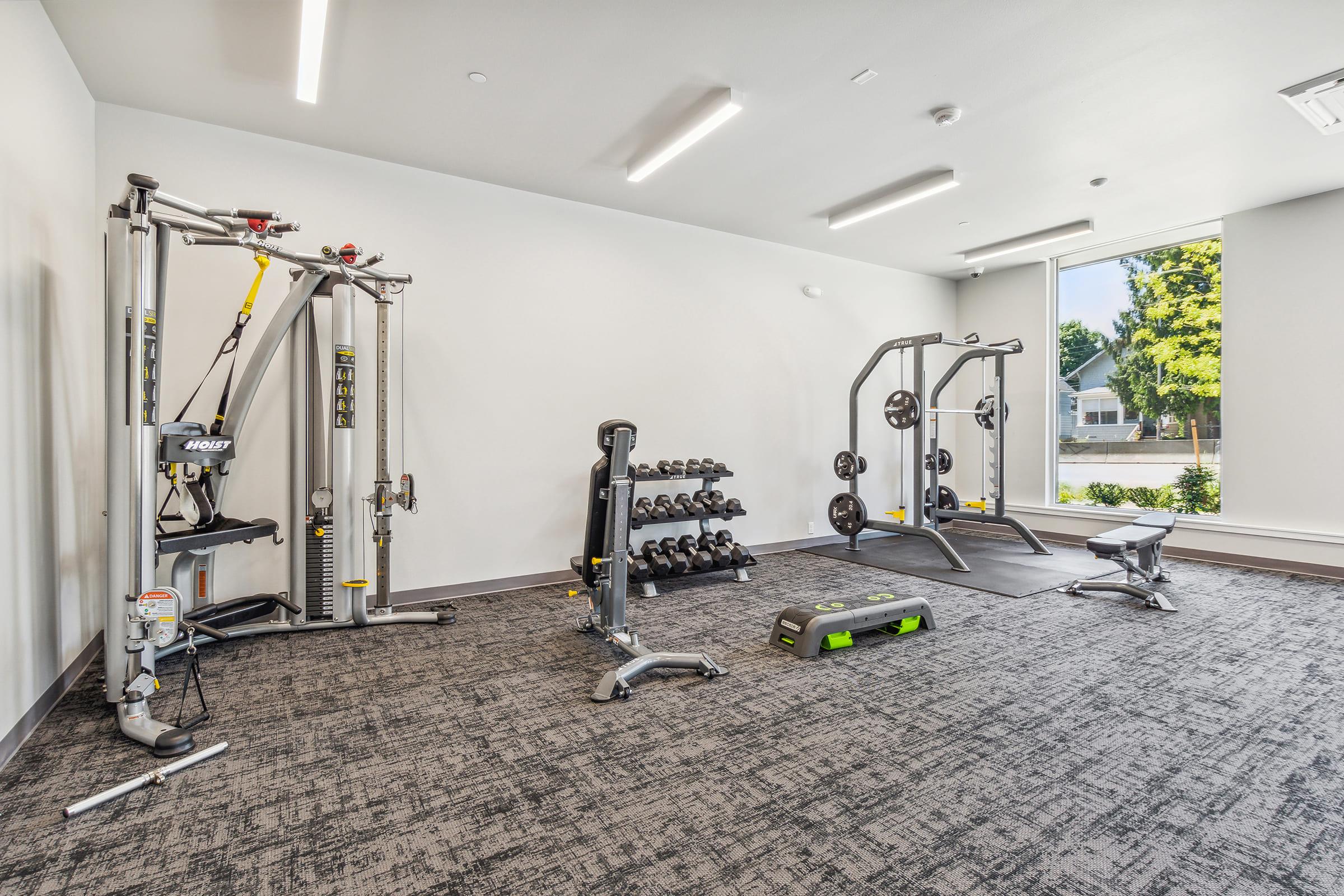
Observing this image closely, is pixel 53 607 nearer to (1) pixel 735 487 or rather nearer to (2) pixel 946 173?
(1) pixel 735 487

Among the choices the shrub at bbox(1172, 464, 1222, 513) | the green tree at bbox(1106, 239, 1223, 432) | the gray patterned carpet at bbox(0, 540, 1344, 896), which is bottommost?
the gray patterned carpet at bbox(0, 540, 1344, 896)

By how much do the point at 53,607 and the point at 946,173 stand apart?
526cm

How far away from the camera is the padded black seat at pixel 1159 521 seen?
13.7 feet

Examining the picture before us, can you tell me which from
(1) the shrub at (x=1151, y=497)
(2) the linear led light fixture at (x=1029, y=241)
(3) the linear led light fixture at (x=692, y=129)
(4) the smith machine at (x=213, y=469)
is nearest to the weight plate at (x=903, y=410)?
(2) the linear led light fixture at (x=1029, y=241)

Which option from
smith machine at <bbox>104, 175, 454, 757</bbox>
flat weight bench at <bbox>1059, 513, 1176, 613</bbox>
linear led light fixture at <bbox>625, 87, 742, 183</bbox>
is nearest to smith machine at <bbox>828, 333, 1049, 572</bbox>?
flat weight bench at <bbox>1059, 513, 1176, 613</bbox>

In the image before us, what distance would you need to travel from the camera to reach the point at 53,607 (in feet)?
7.65

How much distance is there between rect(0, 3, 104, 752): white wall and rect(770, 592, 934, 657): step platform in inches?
116

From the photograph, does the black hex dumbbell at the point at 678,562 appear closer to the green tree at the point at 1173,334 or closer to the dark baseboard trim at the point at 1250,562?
the dark baseboard trim at the point at 1250,562

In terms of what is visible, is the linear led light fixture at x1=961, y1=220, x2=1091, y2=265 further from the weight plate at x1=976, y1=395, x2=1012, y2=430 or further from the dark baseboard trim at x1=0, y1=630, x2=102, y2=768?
the dark baseboard trim at x1=0, y1=630, x2=102, y2=768

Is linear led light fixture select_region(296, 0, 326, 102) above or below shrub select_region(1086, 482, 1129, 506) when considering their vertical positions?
above

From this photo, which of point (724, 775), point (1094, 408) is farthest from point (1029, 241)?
point (724, 775)

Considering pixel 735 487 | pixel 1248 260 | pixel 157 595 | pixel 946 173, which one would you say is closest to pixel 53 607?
pixel 157 595

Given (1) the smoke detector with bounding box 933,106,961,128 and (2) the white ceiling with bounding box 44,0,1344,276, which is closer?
(2) the white ceiling with bounding box 44,0,1344,276

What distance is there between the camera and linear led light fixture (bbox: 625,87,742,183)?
2.99 meters
